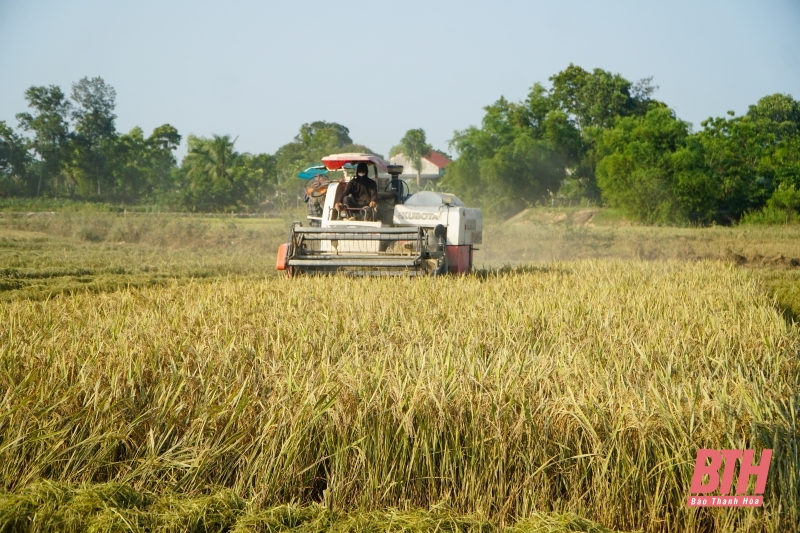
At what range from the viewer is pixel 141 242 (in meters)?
21.5

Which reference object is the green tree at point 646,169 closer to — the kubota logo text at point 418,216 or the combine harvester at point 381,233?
the combine harvester at point 381,233

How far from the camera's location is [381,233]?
10.2 meters

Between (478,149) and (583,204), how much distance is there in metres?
6.66

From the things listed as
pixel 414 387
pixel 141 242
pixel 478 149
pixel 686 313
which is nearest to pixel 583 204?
pixel 478 149

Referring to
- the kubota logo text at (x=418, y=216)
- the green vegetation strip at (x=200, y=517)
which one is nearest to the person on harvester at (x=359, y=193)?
the kubota logo text at (x=418, y=216)

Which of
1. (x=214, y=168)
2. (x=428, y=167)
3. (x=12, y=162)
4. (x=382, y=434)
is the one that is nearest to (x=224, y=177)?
(x=214, y=168)

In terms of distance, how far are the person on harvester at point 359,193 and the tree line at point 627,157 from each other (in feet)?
75.3

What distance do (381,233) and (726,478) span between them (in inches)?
287

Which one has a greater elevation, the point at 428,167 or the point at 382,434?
the point at 428,167

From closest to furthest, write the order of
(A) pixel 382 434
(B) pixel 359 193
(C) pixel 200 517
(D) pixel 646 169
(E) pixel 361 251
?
1. (C) pixel 200 517
2. (A) pixel 382 434
3. (E) pixel 361 251
4. (B) pixel 359 193
5. (D) pixel 646 169

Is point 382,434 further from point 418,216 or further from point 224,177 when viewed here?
point 224,177

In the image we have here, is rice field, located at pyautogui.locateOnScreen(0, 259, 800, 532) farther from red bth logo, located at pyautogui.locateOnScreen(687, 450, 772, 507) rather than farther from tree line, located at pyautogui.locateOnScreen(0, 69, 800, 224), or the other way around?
tree line, located at pyautogui.locateOnScreen(0, 69, 800, 224)

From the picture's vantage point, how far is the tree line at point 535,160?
107 ft

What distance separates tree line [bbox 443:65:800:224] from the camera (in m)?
32.1
